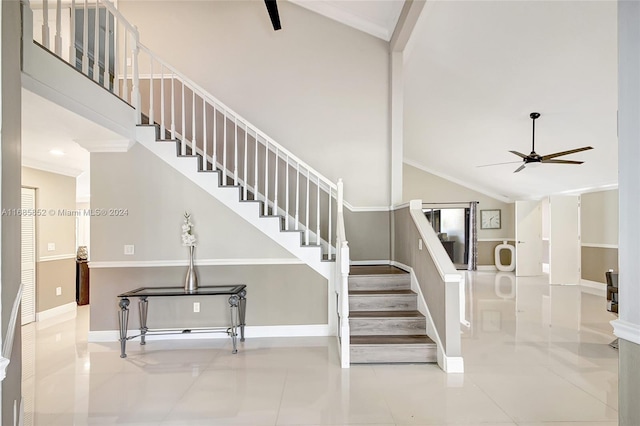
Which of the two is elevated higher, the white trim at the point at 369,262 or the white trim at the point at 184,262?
the white trim at the point at 184,262

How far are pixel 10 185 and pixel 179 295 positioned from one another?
7.25ft

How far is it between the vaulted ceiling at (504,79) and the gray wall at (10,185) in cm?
84

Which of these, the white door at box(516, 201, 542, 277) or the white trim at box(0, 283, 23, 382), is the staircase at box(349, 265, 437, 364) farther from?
the white door at box(516, 201, 542, 277)

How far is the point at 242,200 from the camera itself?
4312mm

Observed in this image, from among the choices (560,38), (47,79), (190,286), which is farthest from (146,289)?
(560,38)

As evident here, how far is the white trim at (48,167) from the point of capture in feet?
16.2

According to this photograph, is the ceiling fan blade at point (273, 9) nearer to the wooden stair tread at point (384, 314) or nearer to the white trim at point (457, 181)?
the wooden stair tread at point (384, 314)

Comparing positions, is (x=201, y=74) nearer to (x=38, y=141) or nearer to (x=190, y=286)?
(x=38, y=141)

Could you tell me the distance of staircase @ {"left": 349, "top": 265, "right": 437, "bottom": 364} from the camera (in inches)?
134

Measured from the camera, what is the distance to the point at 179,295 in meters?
3.86

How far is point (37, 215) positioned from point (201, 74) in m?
3.26

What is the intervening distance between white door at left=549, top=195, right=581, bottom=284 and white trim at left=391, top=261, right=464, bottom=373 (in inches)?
226

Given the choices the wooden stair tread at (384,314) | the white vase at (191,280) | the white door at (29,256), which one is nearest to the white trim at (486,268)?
the wooden stair tread at (384,314)

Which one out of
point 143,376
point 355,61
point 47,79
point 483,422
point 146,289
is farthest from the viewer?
point 355,61
